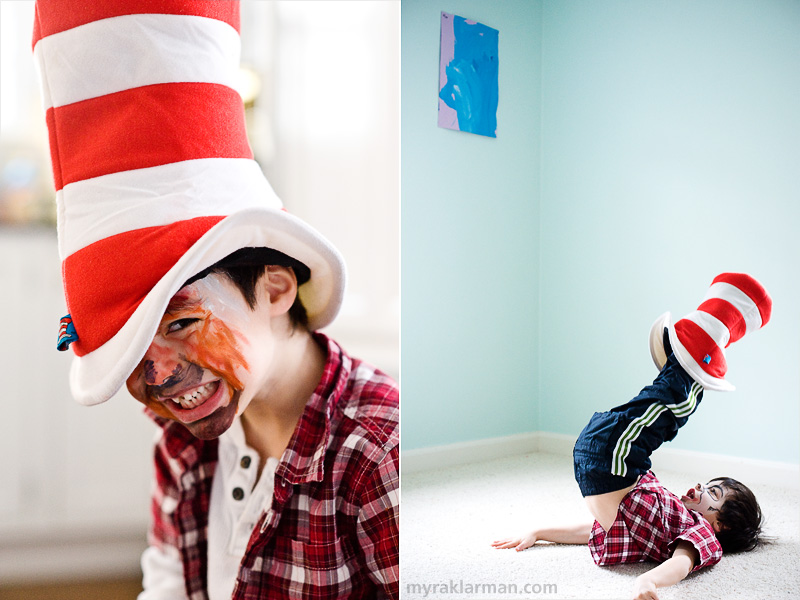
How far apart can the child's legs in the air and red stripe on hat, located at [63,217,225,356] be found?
1.05 metres

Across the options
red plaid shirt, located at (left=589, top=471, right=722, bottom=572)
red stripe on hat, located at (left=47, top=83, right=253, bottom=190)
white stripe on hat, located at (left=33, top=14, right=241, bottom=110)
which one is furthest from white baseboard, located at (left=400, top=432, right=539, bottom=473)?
white stripe on hat, located at (left=33, top=14, right=241, bottom=110)

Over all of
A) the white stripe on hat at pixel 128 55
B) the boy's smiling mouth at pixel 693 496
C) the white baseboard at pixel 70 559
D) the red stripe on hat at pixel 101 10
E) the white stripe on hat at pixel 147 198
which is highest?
the red stripe on hat at pixel 101 10

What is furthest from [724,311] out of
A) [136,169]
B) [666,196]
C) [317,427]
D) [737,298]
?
[136,169]

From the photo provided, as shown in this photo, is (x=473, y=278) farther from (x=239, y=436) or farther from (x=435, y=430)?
(x=239, y=436)

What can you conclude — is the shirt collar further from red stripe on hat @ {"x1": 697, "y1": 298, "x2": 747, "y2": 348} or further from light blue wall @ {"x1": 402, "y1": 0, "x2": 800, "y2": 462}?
red stripe on hat @ {"x1": 697, "y1": 298, "x2": 747, "y2": 348}

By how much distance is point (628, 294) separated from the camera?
1776 millimetres

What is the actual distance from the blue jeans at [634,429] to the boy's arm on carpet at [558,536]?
0.27ft

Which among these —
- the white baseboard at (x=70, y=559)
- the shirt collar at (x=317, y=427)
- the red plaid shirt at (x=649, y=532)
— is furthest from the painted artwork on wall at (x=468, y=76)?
the white baseboard at (x=70, y=559)

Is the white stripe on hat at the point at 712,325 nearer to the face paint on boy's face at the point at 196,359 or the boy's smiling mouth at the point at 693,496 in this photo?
the boy's smiling mouth at the point at 693,496

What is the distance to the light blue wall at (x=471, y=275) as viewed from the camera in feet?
5.88

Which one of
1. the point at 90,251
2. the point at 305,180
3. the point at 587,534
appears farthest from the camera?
the point at 587,534

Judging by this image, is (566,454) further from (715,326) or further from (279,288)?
(279,288)

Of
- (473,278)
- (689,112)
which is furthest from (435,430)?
(689,112)

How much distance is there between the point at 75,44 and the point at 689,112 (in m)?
1.38
